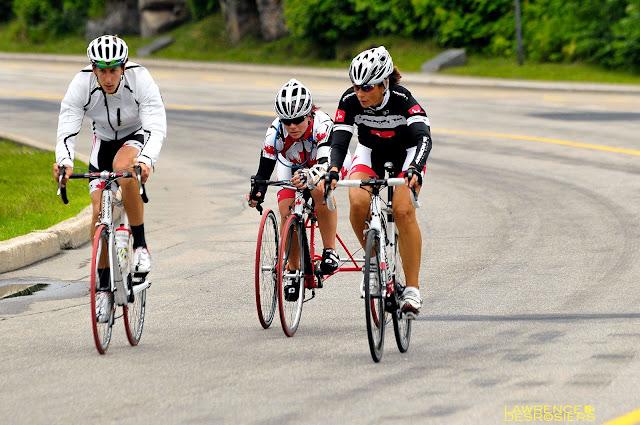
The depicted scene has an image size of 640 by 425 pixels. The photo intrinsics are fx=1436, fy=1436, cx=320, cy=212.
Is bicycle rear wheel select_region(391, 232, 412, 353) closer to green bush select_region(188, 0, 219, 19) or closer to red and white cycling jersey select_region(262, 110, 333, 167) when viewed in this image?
red and white cycling jersey select_region(262, 110, 333, 167)

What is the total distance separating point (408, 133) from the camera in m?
9.29

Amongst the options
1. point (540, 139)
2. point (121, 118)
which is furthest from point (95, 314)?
point (540, 139)

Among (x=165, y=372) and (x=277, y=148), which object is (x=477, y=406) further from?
(x=277, y=148)

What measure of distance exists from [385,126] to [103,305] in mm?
2137

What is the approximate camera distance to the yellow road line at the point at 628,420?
23.1ft

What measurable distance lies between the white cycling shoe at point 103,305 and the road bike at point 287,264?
945 millimetres

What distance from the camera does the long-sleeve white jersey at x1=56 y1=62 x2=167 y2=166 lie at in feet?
30.8

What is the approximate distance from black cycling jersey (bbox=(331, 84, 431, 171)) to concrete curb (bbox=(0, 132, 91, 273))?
405 cm

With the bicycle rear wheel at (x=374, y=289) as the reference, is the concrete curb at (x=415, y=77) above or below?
below

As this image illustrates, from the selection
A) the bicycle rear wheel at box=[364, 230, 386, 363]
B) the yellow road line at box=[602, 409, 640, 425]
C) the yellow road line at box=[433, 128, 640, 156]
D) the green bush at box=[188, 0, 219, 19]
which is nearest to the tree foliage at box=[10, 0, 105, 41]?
the green bush at box=[188, 0, 219, 19]

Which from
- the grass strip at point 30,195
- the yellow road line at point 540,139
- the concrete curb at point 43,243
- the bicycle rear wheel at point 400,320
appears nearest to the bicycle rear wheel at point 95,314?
the bicycle rear wheel at point 400,320

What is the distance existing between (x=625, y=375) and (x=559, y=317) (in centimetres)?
178

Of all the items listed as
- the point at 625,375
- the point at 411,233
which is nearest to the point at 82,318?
the point at 411,233

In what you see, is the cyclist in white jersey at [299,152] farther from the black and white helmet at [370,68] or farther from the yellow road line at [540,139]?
the yellow road line at [540,139]
